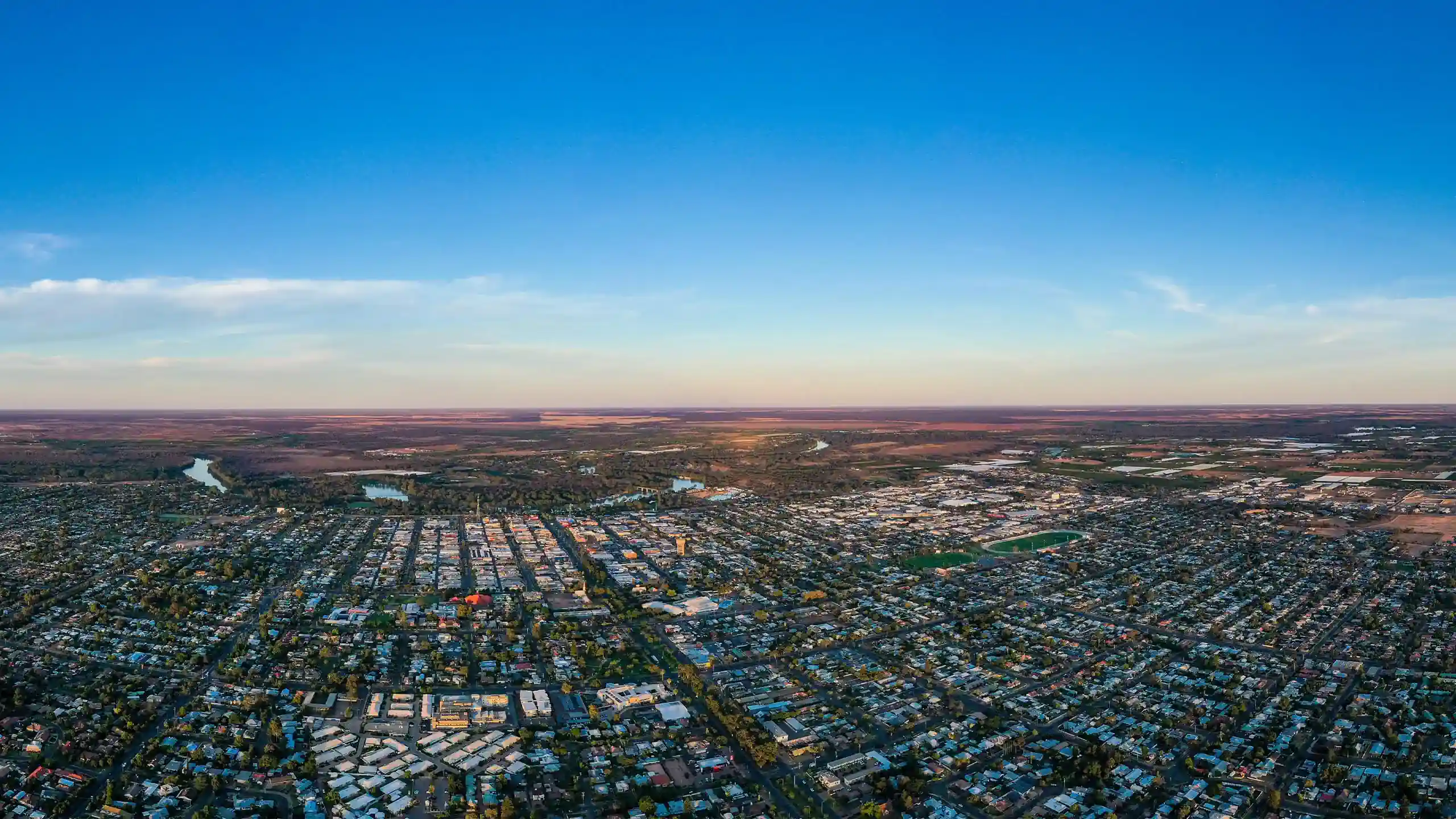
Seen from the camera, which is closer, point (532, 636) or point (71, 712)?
point (71, 712)

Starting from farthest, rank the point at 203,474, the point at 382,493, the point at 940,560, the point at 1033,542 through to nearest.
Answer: the point at 203,474 < the point at 382,493 < the point at 1033,542 < the point at 940,560

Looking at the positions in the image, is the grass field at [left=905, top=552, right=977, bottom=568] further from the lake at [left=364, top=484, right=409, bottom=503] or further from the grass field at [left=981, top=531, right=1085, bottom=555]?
the lake at [left=364, top=484, right=409, bottom=503]

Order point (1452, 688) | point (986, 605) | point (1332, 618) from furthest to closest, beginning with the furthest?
point (986, 605), point (1332, 618), point (1452, 688)

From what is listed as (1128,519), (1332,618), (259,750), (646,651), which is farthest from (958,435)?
(259,750)

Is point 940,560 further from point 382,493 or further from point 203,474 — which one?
point 203,474

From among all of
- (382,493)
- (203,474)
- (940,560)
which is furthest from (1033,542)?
(203,474)

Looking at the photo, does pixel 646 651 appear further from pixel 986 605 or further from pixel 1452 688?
pixel 1452 688
